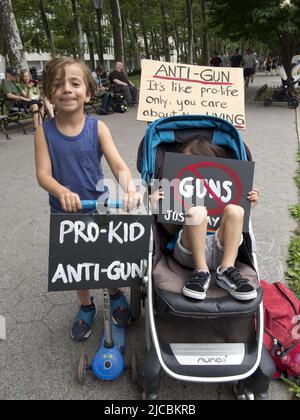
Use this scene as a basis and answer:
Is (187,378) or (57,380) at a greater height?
(187,378)

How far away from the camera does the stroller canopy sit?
2.43m

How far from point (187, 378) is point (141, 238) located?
709mm

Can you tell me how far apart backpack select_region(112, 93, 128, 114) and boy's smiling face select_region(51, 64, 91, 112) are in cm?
1028

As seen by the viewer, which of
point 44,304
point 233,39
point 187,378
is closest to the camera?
point 187,378

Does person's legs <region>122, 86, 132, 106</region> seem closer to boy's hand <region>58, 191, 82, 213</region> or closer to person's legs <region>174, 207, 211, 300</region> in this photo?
person's legs <region>174, 207, 211, 300</region>

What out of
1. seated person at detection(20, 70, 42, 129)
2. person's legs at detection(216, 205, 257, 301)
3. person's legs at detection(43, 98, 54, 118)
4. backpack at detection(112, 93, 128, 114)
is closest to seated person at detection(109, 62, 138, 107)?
backpack at detection(112, 93, 128, 114)

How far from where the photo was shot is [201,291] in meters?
1.81

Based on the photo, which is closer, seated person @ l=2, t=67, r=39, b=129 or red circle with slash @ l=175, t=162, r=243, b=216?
red circle with slash @ l=175, t=162, r=243, b=216

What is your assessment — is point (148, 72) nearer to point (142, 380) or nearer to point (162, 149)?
point (162, 149)

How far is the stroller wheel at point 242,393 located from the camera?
6.37 ft

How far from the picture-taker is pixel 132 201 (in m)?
1.79
